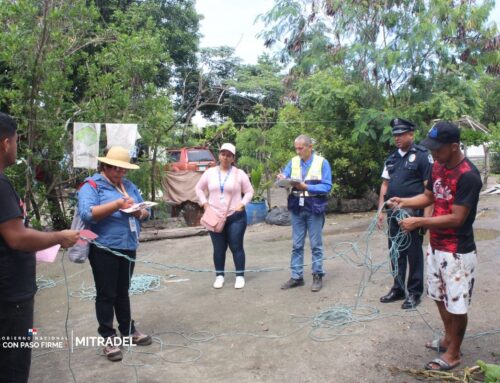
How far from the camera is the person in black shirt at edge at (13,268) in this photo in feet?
7.36

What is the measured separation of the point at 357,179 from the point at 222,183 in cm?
698

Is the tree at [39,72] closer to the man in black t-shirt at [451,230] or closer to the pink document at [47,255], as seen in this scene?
the pink document at [47,255]

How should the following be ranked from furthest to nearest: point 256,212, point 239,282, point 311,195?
point 256,212
point 239,282
point 311,195

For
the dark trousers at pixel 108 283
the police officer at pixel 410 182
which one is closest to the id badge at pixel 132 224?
the dark trousers at pixel 108 283

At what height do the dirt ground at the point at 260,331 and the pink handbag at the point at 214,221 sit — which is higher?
the pink handbag at the point at 214,221

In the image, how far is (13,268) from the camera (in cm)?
233

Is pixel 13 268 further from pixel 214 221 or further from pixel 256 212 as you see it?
pixel 256 212

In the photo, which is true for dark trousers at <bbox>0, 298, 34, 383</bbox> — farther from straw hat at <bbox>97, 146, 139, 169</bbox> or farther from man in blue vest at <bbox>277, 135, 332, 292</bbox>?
man in blue vest at <bbox>277, 135, 332, 292</bbox>

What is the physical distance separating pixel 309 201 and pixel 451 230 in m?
2.04

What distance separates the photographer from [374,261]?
6.25 meters

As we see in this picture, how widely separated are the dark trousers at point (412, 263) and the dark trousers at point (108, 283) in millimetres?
2622

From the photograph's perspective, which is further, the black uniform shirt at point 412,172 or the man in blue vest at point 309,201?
the man in blue vest at point 309,201

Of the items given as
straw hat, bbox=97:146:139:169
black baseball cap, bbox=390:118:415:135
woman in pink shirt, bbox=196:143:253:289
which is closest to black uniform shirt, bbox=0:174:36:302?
straw hat, bbox=97:146:139:169

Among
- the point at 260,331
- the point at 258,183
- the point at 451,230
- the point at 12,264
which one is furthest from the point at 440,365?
the point at 258,183
